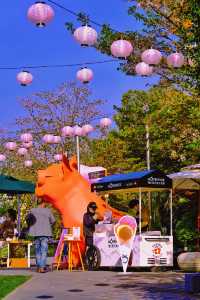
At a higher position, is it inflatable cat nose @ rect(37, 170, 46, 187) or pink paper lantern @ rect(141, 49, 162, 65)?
pink paper lantern @ rect(141, 49, 162, 65)

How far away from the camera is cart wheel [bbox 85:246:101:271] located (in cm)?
1647

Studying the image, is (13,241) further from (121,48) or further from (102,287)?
(121,48)

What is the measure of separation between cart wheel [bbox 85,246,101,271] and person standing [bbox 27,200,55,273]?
1.16 metres

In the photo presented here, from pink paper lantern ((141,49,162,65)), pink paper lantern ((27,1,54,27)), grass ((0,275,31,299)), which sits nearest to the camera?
grass ((0,275,31,299))

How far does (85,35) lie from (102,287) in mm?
5292

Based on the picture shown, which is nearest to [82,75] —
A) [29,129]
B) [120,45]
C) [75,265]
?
[120,45]

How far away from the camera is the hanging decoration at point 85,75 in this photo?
647 inches

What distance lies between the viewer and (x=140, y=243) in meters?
15.9

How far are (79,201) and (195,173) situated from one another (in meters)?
3.37

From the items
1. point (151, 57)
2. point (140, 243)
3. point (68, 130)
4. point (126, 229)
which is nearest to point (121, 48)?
point (151, 57)

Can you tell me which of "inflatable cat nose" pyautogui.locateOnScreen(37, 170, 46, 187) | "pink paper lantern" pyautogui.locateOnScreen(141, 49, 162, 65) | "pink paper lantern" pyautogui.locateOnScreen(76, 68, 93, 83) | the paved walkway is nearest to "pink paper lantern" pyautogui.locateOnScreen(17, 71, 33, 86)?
"pink paper lantern" pyautogui.locateOnScreen(76, 68, 93, 83)

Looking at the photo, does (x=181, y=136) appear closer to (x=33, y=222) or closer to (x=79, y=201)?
(x=79, y=201)

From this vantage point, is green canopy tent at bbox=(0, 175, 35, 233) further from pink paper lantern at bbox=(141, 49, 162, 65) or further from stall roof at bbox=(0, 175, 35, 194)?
pink paper lantern at bbox=(141, 49, 162, 65)

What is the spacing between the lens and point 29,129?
1628 inches
